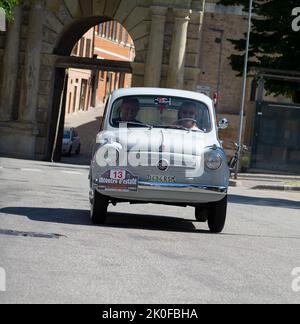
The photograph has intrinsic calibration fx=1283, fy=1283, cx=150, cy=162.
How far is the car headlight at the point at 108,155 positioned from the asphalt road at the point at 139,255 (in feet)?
2.78

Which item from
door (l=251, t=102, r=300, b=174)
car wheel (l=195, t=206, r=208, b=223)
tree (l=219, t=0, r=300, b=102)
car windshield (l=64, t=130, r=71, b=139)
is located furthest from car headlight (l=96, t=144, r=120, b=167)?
car windshield (l=64, t=130, r=71, b=139)

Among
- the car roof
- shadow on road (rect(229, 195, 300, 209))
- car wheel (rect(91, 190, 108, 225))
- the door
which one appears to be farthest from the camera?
the door

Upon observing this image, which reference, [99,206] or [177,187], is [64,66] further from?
[177,187]

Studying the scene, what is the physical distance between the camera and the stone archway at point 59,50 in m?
48.4

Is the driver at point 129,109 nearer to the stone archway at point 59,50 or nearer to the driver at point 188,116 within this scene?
the driver at point 188,116

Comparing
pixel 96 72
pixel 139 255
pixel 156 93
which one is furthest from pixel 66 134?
pixel 139 255

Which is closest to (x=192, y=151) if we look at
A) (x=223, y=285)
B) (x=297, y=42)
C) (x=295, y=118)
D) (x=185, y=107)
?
(x=185, y=107)

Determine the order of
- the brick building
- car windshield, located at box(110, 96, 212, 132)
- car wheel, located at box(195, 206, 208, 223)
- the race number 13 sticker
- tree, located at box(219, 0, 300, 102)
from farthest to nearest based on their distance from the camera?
the brick building, tree, located at box(219, 0, 300, 102), car wheel, located at box(195, 206, 208, 223), car windshield, located at box(110, 96, 212, 132), the race number 13 sticker

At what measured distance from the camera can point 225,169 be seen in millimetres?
17156

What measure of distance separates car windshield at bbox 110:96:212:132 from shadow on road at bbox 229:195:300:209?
788 cm

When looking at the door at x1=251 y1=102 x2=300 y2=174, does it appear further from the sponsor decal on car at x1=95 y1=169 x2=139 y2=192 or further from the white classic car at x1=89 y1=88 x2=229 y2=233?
the sponsor decal on car at x1=95 y1=169 x2=139 y2=192

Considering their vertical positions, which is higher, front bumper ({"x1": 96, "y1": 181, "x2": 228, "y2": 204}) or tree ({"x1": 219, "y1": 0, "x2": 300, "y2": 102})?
tree ({"x1": 219, "y1": 0, "x2": 300, "y2": 102})

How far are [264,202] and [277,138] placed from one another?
16.0 metres

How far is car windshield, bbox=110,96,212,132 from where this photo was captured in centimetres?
1830
